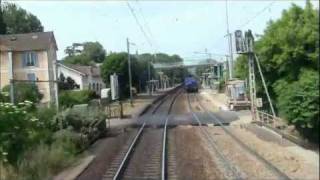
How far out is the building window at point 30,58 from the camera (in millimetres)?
68812

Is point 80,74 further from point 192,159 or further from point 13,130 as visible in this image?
point 13,130

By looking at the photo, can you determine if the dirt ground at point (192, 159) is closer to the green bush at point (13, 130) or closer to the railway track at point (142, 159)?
the railway track at point (142, 159)

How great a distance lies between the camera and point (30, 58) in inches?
2717

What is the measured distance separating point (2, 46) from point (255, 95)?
27.9m

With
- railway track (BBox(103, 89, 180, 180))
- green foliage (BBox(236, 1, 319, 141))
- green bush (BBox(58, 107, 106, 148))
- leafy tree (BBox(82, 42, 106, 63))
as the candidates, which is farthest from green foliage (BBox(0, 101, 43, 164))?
leafy tree (BBox(82, 42, 106, 63))

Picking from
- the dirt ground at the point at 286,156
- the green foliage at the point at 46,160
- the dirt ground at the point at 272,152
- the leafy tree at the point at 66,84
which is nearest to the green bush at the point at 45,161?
the green foliage at the point at 46,160

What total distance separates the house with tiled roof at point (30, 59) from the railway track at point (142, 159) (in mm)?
29481

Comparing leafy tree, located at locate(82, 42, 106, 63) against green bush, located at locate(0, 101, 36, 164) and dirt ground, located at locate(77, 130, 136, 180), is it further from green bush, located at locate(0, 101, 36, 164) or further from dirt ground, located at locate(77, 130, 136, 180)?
green bush, located at locate(0, 101, 36, 164)

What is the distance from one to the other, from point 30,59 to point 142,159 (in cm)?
4820

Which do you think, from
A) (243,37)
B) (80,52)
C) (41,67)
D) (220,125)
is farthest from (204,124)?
(80,52)

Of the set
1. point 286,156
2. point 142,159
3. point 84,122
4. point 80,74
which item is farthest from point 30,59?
point 286,156

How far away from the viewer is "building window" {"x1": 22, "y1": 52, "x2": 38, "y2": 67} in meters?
68.8

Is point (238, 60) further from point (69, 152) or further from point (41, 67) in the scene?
point (41, 67)

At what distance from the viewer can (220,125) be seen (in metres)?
37.9
